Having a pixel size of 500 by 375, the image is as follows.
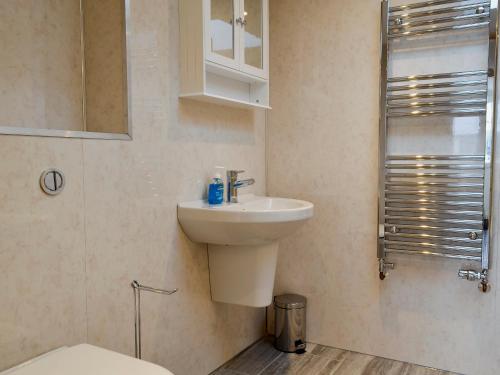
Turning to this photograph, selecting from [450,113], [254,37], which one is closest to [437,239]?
[450,113]

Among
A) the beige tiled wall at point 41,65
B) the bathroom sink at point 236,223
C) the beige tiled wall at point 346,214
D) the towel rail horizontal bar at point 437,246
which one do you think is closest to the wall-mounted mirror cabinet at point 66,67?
the beige tiled wall at point 41,65

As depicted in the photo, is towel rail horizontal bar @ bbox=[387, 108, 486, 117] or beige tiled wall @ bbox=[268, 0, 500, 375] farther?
beige tiled wall @ bbox=[268, 0, 500, 375]

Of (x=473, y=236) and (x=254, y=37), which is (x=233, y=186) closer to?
(x=254, y=37)

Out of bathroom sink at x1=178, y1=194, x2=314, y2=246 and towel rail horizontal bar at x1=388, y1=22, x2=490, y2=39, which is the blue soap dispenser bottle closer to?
bathroom sink at x1=178, y1=194, x2=314, y2=246

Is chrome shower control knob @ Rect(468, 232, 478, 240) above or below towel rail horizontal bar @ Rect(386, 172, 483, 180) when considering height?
below

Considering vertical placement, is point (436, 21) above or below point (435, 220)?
above

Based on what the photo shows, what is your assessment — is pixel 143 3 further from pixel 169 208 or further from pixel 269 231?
pixel 269 231

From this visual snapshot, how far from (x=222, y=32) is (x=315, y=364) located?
1.72 meters

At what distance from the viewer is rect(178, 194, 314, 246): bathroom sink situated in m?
1.77

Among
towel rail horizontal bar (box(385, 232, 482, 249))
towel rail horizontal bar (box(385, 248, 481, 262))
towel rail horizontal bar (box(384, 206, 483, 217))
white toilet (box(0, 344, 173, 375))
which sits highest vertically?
towel rail horizontal bar (box(384, 206, 483, 217))

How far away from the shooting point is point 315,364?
90.1 inches

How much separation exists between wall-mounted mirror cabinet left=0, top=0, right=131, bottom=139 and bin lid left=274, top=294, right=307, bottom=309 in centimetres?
135

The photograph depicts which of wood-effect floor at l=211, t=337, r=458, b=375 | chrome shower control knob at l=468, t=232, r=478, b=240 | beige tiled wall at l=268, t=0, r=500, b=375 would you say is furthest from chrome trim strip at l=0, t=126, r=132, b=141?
chrome shower control knob at l=468, t=232, r=478, b=240

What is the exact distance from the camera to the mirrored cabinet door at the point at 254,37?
2.08m
